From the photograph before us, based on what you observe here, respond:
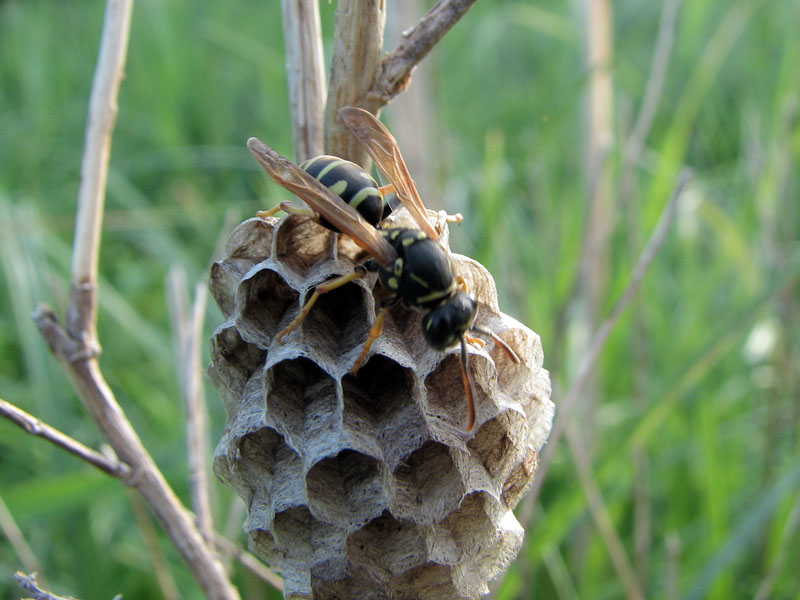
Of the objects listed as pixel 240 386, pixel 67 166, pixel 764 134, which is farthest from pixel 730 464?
pixel 67 166

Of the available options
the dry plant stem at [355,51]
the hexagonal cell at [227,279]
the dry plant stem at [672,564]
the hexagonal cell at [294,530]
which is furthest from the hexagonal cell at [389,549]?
the dry plant stem at [672,564]

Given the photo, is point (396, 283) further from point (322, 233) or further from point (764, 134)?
point (764, 134)

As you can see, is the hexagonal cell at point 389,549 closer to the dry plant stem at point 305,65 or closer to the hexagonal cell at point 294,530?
the hexagonal cell at point 294,530

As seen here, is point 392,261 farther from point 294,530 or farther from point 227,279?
point 294,530

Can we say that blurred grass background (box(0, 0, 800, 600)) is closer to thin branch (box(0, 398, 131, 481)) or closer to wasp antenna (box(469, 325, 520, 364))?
wasp antenna (box(469, 325, 520, 364))

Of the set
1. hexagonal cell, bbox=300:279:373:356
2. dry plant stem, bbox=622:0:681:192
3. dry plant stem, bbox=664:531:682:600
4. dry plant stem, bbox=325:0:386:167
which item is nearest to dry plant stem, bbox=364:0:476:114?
dry plant stem, bbox=325:0:386:167

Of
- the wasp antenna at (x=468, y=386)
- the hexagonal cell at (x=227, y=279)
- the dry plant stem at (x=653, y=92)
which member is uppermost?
the dry plant stem at (x=653, y=92)
